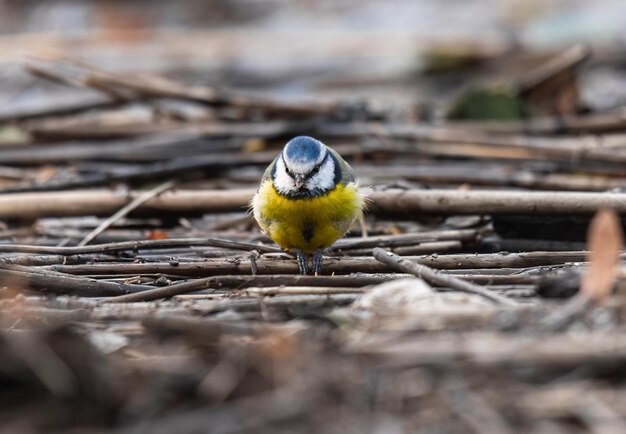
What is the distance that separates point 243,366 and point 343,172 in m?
2.27

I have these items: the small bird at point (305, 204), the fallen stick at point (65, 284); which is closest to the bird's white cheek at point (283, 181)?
the small bird at point (305, 204)

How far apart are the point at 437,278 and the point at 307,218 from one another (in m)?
1.20

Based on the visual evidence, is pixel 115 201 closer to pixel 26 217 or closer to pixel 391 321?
pixel 26 217

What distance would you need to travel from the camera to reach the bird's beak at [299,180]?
4.74 metres

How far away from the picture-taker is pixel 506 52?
34.0ft

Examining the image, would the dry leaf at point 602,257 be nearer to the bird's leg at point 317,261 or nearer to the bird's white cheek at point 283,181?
the bird's leg at point 317,261

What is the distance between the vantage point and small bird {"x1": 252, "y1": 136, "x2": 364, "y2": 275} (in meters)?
4.70

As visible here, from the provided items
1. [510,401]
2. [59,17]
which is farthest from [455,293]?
[59,17]

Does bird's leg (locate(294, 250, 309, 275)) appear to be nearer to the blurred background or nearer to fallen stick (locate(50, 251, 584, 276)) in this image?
fallen stick (locate(50, 251, 584, 276))

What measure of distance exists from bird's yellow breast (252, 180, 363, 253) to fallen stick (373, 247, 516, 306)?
640 mm

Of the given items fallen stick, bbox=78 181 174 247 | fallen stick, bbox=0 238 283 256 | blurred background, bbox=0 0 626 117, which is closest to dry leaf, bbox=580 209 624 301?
fallen stick, bbox=0 238 283 256

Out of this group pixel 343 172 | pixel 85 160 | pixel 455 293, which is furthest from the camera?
pixel 85 160

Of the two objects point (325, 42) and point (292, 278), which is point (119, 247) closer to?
point (292, 278)

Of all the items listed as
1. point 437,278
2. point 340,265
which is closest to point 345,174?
point 340,265
